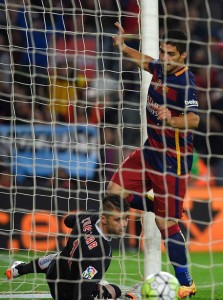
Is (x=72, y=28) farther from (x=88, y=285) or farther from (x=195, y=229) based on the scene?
(x=88, y=285)

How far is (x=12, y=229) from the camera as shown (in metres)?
9.16

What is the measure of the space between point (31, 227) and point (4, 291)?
7.20 ft

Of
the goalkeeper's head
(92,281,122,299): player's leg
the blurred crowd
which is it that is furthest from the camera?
the blurred crowd

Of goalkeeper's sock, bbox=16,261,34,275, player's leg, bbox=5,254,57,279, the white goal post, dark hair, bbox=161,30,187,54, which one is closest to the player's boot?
the white goal post

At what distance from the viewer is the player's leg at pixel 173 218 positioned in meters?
6.52

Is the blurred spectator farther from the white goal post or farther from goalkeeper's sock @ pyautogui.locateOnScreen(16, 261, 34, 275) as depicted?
goalkeeper's sock @ pyautogui.locateOnScreen(16, 261, 34, 275)

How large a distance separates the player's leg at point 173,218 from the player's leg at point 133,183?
0.55ft

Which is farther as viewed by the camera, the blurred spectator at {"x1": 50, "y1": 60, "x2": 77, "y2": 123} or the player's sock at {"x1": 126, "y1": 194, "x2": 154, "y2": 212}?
the blurred spectator at {"x1": 50, "y1": 60, "x2": 77, "y2": 123}

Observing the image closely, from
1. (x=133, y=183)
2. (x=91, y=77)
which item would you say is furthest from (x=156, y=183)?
(x=91, y=77)

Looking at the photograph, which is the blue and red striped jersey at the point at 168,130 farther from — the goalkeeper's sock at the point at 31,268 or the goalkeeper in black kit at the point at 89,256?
the goalkeeper's sock at the point at 31,268

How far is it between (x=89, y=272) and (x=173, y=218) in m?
1.05

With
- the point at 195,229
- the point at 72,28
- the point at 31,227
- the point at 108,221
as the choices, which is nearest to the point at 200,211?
the point at 195,229

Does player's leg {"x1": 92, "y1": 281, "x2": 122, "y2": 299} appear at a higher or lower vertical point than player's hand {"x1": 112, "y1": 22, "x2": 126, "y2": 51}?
lower

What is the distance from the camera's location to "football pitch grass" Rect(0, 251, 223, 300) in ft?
23.4
